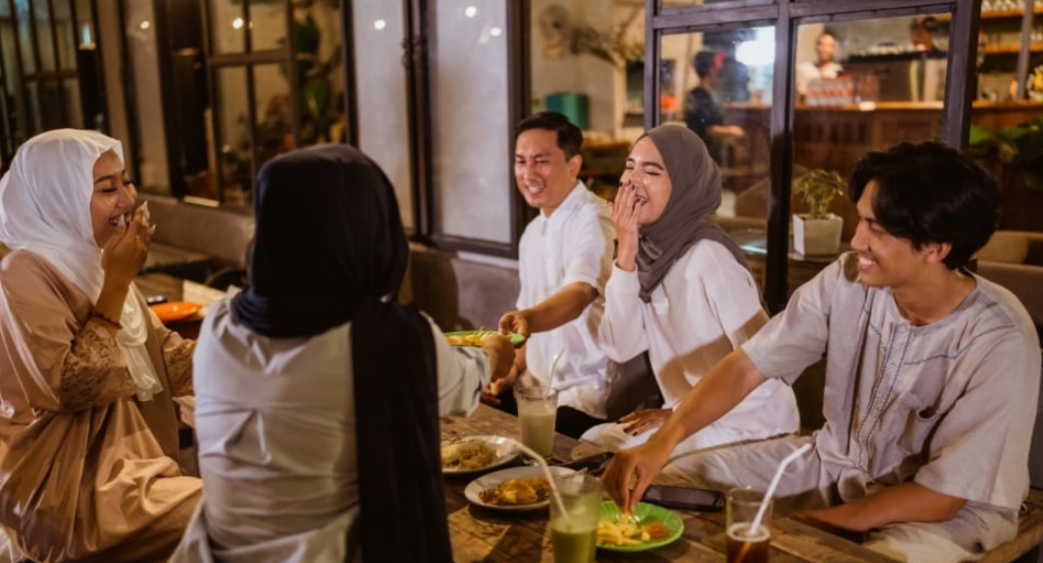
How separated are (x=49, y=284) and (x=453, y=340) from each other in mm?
1100

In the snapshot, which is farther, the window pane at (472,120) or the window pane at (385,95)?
the window pane at (385,95)

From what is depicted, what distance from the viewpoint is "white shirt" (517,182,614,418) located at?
3.55 metres

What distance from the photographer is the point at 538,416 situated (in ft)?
7.87

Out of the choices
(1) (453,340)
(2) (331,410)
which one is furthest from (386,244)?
(1) (453,340)

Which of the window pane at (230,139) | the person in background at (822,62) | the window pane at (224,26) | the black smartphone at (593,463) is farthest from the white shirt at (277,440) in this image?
the window pane at (230,139)

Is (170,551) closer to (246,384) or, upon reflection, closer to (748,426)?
(246,384)

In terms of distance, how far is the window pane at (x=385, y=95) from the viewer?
18.2 feet

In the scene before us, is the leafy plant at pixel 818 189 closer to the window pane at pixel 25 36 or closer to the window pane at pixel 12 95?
the window pane at pixel 25 36

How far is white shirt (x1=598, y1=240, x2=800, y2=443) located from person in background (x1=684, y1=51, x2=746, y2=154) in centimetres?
119

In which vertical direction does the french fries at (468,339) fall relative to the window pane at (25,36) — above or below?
below

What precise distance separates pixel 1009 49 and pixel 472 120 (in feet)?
17.6

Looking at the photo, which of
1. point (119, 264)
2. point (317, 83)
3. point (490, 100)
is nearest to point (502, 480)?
point (119, 264)

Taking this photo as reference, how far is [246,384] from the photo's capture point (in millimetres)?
1655

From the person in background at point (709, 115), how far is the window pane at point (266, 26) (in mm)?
3490
